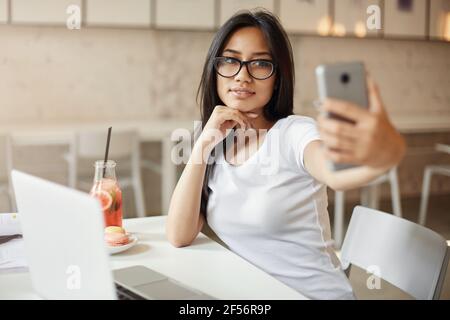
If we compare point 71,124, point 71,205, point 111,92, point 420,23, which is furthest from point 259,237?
point 420,23

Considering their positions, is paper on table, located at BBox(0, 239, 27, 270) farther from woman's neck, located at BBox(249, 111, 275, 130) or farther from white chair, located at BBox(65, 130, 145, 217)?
white chair, located at BBox(65, 130, 145, 217)

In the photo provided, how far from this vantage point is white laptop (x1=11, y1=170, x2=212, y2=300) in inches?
34.6

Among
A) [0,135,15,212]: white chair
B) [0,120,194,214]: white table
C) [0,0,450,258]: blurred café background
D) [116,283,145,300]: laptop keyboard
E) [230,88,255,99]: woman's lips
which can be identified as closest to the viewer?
[116,283,145,300]: laptop keyboard

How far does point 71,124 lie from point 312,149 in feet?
10.4

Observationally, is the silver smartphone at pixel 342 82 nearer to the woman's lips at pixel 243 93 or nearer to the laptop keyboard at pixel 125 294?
the laptop keyboard at pixel 125 294

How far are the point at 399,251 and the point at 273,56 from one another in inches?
23.3

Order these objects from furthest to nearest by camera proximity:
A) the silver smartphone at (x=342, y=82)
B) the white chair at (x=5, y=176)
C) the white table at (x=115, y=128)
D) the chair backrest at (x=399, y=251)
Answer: the white table at (x=115, y=128) < the white chair at (x=5, y=176) < the chair backrest at (x=399, y=251) < the silver smartphone at (x=342, y=82)

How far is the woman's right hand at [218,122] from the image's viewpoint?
5.00ft

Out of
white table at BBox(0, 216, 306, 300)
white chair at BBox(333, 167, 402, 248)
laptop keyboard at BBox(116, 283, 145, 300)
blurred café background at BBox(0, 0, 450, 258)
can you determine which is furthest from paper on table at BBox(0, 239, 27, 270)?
white chair at BBox(333, 167, 402, 248)

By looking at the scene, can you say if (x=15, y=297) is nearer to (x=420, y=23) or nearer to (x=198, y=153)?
(x=198, y=153)

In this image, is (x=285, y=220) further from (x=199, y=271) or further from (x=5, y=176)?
(x=5, y=176)

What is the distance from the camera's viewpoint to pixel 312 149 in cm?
131

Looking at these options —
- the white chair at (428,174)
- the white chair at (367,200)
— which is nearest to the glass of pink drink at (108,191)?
the white chair at (367,200)

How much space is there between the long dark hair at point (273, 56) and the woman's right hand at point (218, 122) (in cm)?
9
